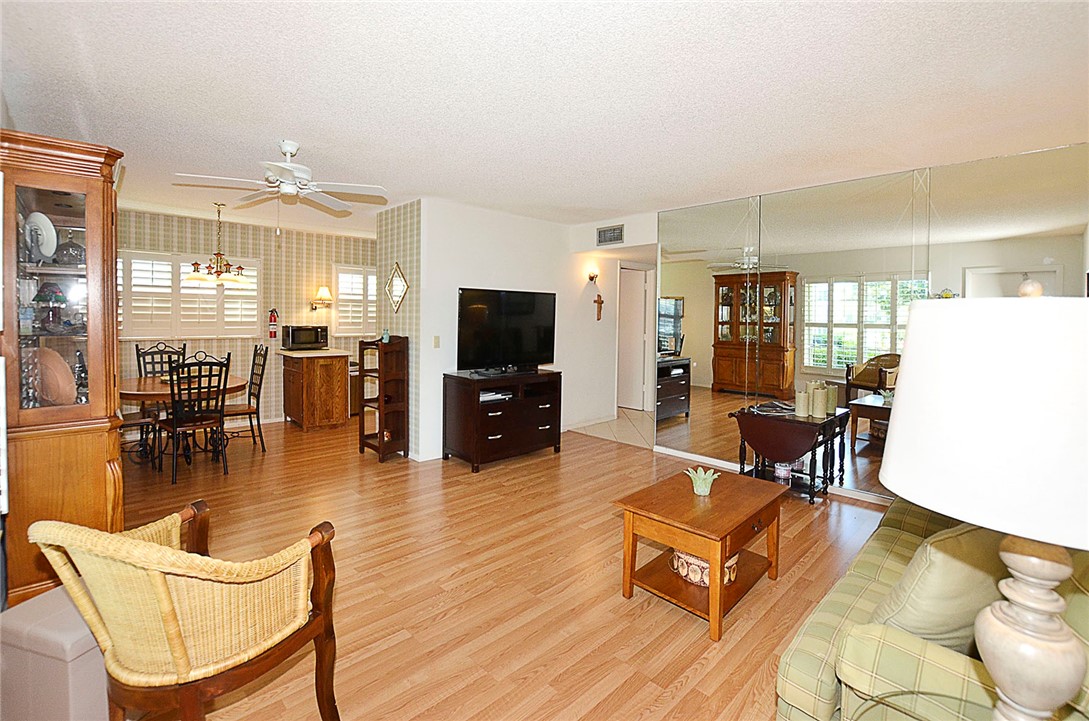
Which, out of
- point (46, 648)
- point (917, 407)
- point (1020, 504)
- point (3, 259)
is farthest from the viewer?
point (3, 259)

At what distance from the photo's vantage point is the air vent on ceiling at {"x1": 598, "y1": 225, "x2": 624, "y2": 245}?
5984mm

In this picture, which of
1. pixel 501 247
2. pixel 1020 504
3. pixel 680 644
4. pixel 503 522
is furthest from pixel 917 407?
pixel 501 247

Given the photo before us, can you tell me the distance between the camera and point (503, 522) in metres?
3.68

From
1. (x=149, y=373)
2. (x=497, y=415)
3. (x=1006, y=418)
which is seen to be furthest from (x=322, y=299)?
(x=1006, y=418)

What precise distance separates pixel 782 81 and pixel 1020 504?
2.32 metres

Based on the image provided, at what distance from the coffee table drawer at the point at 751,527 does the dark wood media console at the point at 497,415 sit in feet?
9.14

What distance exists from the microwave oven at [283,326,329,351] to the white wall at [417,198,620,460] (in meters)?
2.59

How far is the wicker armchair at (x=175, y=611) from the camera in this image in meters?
1.36

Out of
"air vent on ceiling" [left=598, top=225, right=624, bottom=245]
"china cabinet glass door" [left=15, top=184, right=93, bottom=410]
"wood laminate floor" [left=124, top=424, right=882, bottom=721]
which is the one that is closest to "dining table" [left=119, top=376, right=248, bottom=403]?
"wood laminate floor" [left=124, top=424, right=882, bottom=721]

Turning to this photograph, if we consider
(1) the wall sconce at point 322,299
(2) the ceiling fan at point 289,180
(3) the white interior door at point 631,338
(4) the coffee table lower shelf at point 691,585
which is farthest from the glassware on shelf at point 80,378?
(3) the white interior door at point 631,338

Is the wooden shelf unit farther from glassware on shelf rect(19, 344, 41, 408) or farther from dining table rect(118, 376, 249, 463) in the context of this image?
glassware on shelf rect(19, 344, 41, 408)

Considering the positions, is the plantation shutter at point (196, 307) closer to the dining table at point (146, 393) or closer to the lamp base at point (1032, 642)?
the dining table at point (146, 393)

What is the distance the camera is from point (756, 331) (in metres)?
4.92

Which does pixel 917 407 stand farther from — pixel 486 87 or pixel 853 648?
pixel 486 87
